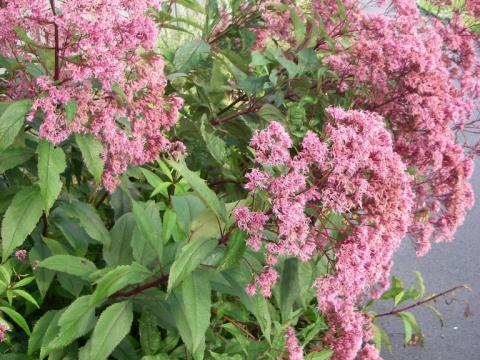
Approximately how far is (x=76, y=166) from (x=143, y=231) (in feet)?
1.79

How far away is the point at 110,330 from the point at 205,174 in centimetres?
119

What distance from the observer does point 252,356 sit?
7.18 ft

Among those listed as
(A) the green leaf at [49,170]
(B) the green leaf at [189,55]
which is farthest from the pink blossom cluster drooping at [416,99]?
(A) the green leaf at [49,170]

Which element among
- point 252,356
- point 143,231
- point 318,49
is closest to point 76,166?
point 143,231

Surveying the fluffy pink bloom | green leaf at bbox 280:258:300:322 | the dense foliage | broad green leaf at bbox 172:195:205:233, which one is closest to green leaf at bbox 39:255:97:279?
the dense foliage

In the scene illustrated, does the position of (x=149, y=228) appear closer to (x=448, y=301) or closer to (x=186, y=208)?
(x=186, y=208)

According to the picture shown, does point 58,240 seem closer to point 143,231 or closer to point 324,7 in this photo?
point 143,231

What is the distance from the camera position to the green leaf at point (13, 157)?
1.84 meters

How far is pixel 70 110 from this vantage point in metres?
1.62

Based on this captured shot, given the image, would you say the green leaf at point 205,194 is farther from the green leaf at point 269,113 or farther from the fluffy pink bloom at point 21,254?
the green leaf at point 269,113

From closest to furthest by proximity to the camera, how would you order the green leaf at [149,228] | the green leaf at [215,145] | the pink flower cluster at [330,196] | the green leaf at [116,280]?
the pink flower cluster at [330,196] → the green leaf at [116,280] → the green leaf at [149,228] → the green leaf at [215,145]

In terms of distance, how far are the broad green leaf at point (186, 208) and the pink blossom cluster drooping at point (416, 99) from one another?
0.90 metres

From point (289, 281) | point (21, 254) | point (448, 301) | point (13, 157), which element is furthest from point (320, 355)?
point (448, 301)

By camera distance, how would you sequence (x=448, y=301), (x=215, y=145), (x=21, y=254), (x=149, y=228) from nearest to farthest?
(x=149, y=228) < (x=21, y=254) < (x=215, y=145) < (x=448, y=301)
